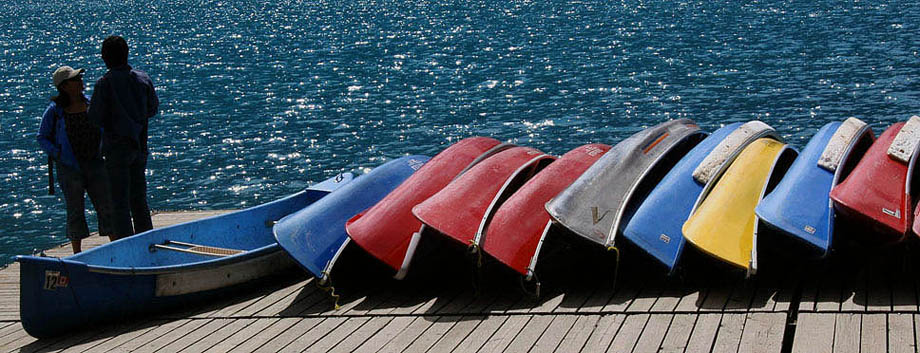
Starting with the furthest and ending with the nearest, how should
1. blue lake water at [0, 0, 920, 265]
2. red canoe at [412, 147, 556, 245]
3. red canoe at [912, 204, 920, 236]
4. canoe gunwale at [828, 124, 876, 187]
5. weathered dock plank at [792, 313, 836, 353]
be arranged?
1. blue lake water at [0, 0, 920, 265]
2. canoe gunwale at [828, 124, 876, 187]
3. red canoe at [412, 147, 556, 245]
4. red canoe at [912, 204, 920, 236]
5. weathered dock plank at [792, 313, 836, 353]

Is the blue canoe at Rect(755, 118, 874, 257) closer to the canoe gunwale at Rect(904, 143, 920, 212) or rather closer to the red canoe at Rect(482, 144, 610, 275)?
the canoe gunwale at Rect(904, 143, 920, 212)

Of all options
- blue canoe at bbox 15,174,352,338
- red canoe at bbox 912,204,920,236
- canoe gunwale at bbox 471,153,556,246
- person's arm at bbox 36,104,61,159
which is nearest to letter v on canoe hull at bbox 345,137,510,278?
canoe gunwale at bbox 471,153,556,246

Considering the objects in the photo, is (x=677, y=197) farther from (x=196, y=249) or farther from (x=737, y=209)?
(x=196, y=249)

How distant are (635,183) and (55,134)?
442 centimetres

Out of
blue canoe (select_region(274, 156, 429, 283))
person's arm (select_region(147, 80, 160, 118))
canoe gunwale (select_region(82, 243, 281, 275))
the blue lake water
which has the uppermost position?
person's arm (select_region(147, 80, 160, 118))

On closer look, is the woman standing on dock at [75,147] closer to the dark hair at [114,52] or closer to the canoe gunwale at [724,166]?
the dark hair at [114,52]

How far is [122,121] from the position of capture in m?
7.68

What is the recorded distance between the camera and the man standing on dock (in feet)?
24.9

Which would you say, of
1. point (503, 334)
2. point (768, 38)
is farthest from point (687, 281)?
point (768, 38)

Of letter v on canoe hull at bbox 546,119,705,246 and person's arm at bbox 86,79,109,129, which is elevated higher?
person's arm at bbox 86,79,109,129

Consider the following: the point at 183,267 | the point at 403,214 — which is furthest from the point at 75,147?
the point at 403,214

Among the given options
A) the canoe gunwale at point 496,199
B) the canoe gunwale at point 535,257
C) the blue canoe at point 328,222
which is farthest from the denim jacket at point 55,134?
the canoe gunwale at point 535,257

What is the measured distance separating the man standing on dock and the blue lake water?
20.9ft

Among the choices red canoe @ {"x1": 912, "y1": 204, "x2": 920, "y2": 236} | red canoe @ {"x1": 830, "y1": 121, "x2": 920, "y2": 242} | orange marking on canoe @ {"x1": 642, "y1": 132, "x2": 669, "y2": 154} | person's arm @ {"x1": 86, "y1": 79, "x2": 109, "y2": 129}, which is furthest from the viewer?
orange marking on canoe @ {"x1": 642, "y1": 132, "x2": 669, "y2": 154}
